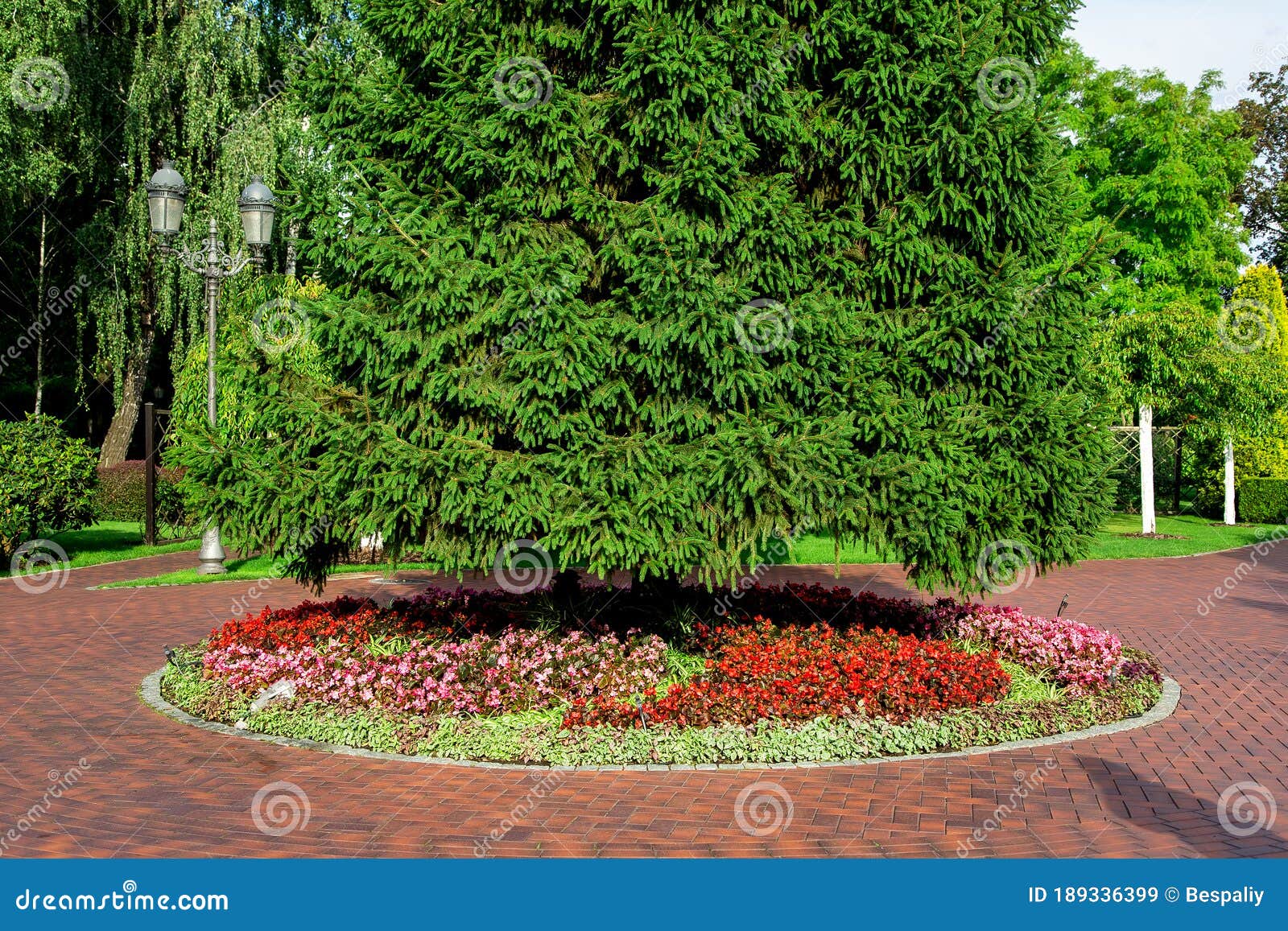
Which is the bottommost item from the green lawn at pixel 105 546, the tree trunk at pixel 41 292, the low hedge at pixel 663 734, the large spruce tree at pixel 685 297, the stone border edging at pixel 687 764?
the stone border edging at pixel 687 764

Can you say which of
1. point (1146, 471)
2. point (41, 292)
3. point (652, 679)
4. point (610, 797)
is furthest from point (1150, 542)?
point (41, 292)

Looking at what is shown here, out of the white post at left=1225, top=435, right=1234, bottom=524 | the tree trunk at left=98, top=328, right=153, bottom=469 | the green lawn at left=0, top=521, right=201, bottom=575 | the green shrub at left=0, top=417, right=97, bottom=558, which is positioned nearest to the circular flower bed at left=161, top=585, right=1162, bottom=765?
the green shrub at left=0, top=417, right=97, bottom=558

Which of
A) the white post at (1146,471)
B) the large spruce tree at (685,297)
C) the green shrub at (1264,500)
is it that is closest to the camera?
the large spruce tree at (685,297)

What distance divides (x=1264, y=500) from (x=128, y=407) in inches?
1083

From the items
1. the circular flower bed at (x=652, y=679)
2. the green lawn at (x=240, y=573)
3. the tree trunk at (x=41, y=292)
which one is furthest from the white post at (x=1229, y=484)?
the tree trunk at (x=41, y=292)

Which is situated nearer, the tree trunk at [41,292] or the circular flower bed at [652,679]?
the circular flower bed at [652,679]

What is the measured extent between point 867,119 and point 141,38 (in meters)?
20.0

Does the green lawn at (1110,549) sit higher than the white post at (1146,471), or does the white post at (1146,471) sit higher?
the white post at (1146,471)

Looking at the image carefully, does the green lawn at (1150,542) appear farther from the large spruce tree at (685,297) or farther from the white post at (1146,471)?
the large spruce tree at (685,297)

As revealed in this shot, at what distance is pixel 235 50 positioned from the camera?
72.0ft

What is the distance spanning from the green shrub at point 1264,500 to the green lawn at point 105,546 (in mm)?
23975

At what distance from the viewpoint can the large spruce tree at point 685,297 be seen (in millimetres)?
7090

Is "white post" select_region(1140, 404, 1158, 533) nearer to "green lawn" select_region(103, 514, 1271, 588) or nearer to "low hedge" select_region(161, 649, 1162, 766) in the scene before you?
"green lawn" select_region(103, 514, 1271, 588)

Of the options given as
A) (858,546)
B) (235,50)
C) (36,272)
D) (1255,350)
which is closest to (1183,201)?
(1255,350)
